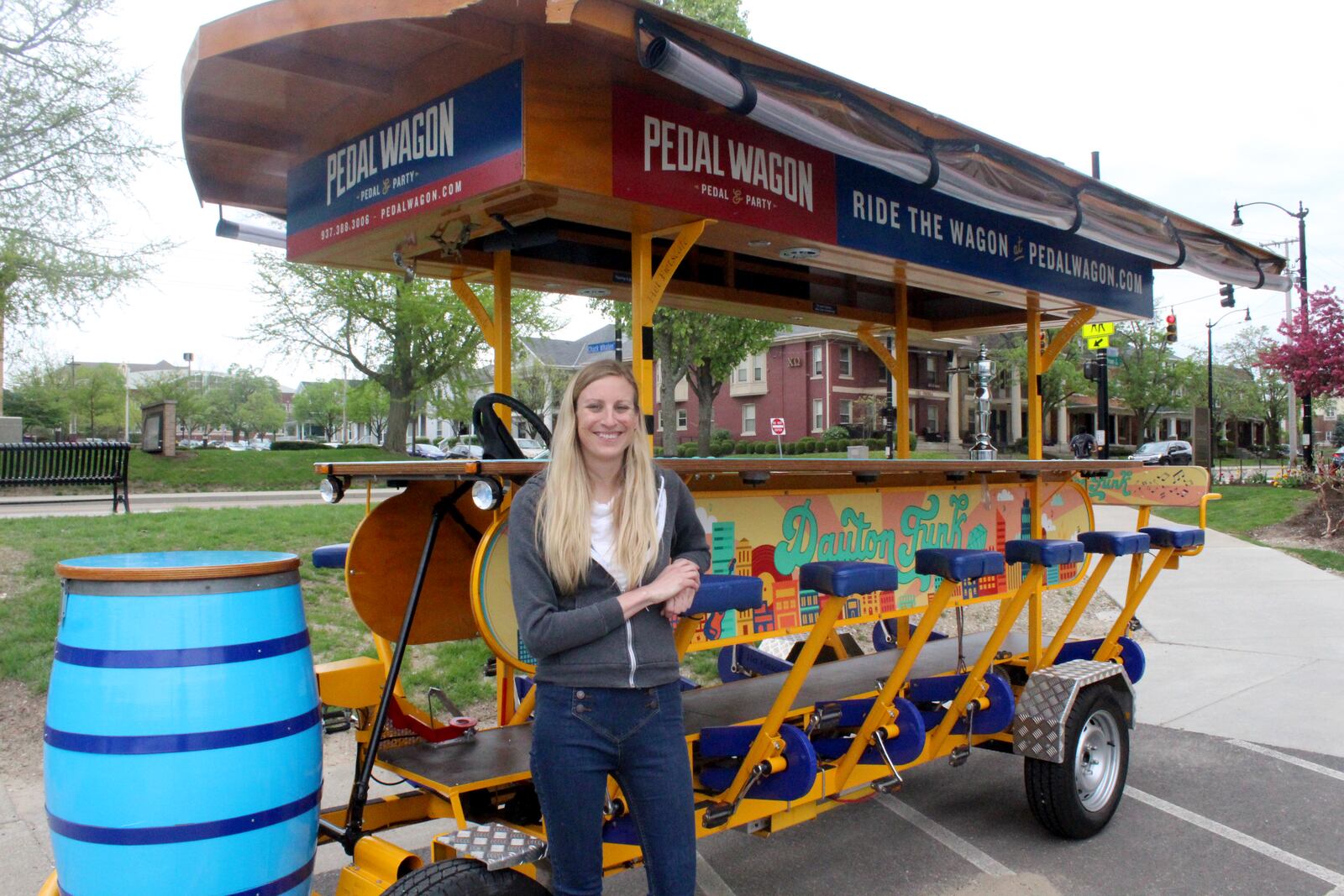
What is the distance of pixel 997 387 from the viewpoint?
203 feet

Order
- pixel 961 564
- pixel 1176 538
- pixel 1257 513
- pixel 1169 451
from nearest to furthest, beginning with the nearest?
1. pixel 961 564
2. pixel 1176 538
3. pixel 1257 513
4. pixel 1169 451

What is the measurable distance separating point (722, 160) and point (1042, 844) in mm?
3395

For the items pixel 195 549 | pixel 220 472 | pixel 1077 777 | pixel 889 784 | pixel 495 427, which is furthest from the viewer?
pixel 220 472

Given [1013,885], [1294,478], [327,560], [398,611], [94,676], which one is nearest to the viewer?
[94,676]

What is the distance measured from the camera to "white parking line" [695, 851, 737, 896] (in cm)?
410

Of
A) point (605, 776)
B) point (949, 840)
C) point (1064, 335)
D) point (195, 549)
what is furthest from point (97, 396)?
point (605, 776)

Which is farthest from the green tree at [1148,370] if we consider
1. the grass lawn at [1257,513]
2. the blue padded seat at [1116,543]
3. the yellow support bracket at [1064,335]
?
the blue padded seat at [1116,543]

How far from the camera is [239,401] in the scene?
96000 millimetres

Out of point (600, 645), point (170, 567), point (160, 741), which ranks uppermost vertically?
point (170, 567)

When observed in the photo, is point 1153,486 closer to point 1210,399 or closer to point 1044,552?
point 1044,552

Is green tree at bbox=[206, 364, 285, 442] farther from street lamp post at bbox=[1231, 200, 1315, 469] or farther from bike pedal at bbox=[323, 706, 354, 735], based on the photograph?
bike pedal at bbox=[323, 706, 354, 735]

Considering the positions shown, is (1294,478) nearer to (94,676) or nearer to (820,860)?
(820,860)

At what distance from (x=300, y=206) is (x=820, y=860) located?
3.70 m

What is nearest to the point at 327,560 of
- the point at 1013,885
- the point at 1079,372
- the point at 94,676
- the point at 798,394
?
the point at 94,676
